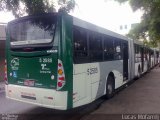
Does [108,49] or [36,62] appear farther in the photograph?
[108,49]

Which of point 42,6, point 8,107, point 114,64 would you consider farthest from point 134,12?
point 8,107

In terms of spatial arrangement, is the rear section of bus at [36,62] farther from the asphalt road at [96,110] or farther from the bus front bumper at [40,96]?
the asphalt road at [96,110]

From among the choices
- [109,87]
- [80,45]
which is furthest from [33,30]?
[109,87]

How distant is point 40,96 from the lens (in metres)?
5.88

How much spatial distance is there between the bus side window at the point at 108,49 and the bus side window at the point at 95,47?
19.6 inches

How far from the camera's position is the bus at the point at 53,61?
5.64 metres

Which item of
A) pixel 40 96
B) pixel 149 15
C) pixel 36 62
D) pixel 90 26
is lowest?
pixel 40 96

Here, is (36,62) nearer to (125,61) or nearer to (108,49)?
(108,49)

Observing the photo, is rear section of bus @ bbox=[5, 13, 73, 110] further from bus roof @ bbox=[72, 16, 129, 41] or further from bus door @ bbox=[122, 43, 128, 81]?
bus door @ bbox=[122, 43, 128, 81]

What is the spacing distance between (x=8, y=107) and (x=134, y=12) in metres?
14.8

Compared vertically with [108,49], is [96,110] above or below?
below

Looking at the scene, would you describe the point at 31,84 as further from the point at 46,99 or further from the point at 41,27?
the point at 41,27

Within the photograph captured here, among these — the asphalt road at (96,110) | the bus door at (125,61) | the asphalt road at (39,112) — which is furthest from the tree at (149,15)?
the asphalt road at (39,112)

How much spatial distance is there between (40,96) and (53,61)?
40.1 inches
